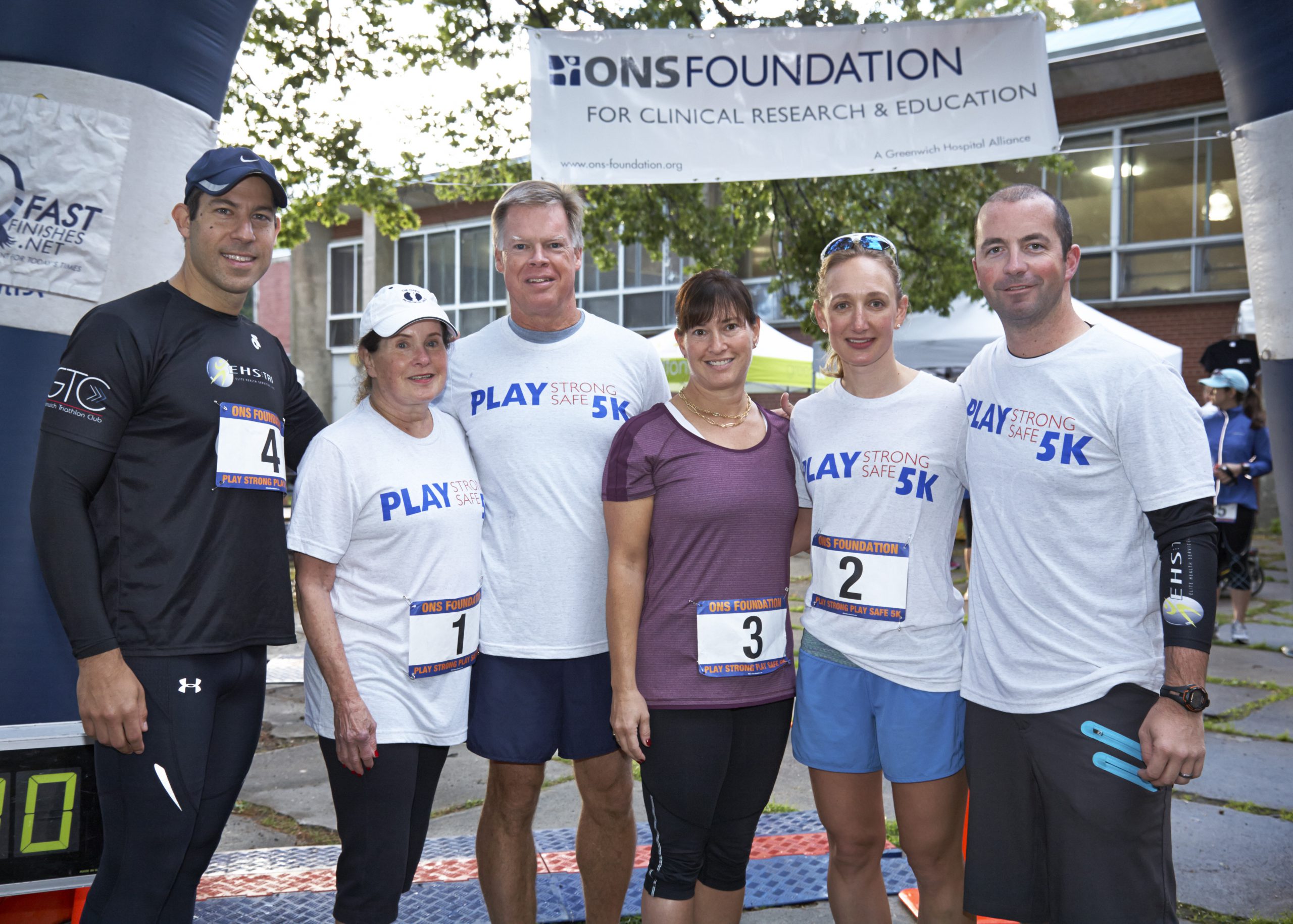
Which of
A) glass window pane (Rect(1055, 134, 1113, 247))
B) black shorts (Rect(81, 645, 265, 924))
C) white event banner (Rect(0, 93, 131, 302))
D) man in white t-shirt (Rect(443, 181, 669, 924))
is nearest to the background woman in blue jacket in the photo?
man in white t-shirt (Rect(443, 181, 669, 924))

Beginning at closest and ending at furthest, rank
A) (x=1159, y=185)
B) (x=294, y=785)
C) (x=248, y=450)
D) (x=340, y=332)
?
(x=248, y=450)
(x=294, y=785)
(x=1159, y=185)
(x=340, y=332)

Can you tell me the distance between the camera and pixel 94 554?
6.95ft

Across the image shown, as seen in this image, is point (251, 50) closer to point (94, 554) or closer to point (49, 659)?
point (49, 659)

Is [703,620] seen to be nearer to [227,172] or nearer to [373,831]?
[373,831]

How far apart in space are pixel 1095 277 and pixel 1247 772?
1270cm

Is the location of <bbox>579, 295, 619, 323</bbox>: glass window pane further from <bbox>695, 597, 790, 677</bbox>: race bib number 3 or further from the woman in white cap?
<bbox>695, 597, 790, 677</bbox>: race bib number 3

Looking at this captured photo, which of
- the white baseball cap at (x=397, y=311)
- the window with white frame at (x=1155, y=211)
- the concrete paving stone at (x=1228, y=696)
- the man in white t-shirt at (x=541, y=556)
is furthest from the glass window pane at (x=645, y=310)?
the white baseball cap at (x=397, y=311)

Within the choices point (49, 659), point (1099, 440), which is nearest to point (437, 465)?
point (49, 659)

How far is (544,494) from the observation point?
2727mm

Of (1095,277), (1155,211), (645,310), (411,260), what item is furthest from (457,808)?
(411,260)

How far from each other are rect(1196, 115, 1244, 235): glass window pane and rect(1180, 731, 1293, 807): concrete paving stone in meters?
11.6

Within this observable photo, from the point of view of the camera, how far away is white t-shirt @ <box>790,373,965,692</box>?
A: 2.44m

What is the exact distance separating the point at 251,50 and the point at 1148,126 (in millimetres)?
12636

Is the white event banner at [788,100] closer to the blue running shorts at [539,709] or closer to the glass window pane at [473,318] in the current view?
the blue running shorts at [539,709]
